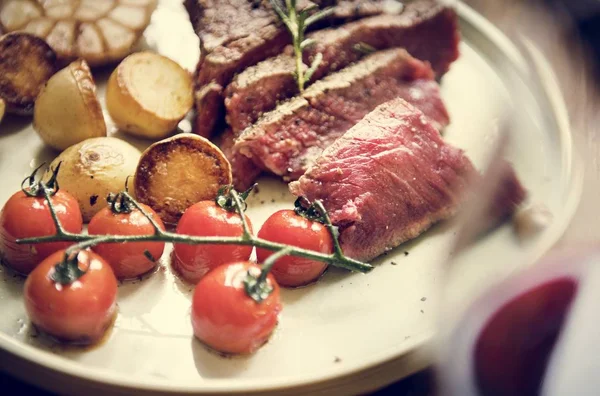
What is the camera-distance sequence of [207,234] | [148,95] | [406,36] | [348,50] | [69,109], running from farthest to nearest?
Answer: [406,36] < [348,50] < [148,95] < [69,109] < [207,234]

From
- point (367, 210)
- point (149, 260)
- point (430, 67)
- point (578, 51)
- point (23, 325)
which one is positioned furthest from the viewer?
point (430, 67)

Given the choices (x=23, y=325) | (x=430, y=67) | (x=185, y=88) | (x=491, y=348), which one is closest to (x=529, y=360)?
(x=491, y=348)

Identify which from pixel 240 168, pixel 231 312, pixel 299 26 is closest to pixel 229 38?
pixel 299 26

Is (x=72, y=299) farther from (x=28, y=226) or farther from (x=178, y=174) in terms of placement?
(x=178, y=174)

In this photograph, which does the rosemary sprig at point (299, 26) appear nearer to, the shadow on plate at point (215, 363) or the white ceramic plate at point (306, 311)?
the white ceramic plate at point (306, 311)

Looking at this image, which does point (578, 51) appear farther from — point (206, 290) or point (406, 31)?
point (406, 31)

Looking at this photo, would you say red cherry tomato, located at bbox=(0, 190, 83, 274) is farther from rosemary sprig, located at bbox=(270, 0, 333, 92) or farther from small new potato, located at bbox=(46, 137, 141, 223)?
rosemary sprig, located at bbox=(270, 0, 333, 92)

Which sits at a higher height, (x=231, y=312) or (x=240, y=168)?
(x=231, y=312)

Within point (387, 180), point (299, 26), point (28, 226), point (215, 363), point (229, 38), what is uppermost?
point (299, 26)
